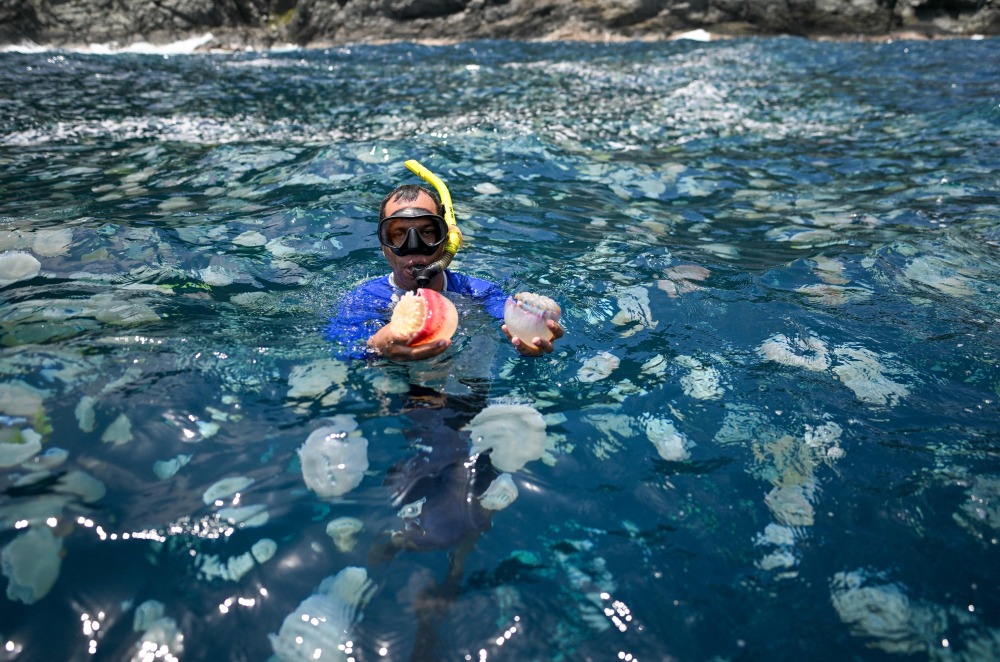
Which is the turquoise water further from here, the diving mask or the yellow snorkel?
the diving mask

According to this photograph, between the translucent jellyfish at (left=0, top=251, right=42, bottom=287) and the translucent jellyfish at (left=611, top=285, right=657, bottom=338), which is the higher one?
the translucent jellyfish at (left=0, top=251, right=42, bottom=287)

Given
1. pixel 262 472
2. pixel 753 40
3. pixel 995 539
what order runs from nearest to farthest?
1. pixel 995 539
2. pixel 262 472
3. pixel 753 40

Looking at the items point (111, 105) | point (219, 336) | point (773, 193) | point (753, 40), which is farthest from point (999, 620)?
point (753, 40)

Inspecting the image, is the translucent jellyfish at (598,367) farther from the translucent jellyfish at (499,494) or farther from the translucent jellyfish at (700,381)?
the translucent jellyfish at (499,494)

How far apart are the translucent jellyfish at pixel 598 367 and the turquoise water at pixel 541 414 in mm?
22

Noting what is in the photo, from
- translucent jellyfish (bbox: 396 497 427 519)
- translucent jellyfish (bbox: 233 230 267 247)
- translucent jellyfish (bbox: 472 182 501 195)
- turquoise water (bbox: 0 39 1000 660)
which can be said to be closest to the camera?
turquoise water (bbox: 0 39 1000 660)

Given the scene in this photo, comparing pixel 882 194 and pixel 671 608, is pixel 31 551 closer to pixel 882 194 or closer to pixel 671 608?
pixel 671 608

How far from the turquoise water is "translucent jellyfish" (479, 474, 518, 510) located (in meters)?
0.07

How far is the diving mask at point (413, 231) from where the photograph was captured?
12.0 feet

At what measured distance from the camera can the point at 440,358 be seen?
363 centimetres

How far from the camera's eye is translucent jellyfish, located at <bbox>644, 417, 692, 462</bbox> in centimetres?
299

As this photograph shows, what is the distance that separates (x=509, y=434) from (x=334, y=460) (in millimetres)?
783

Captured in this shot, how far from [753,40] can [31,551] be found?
24.0 meters

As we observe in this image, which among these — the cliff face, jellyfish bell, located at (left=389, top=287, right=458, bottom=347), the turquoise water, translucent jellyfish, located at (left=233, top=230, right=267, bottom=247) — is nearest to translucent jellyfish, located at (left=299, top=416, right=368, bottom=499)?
the turquoise water
